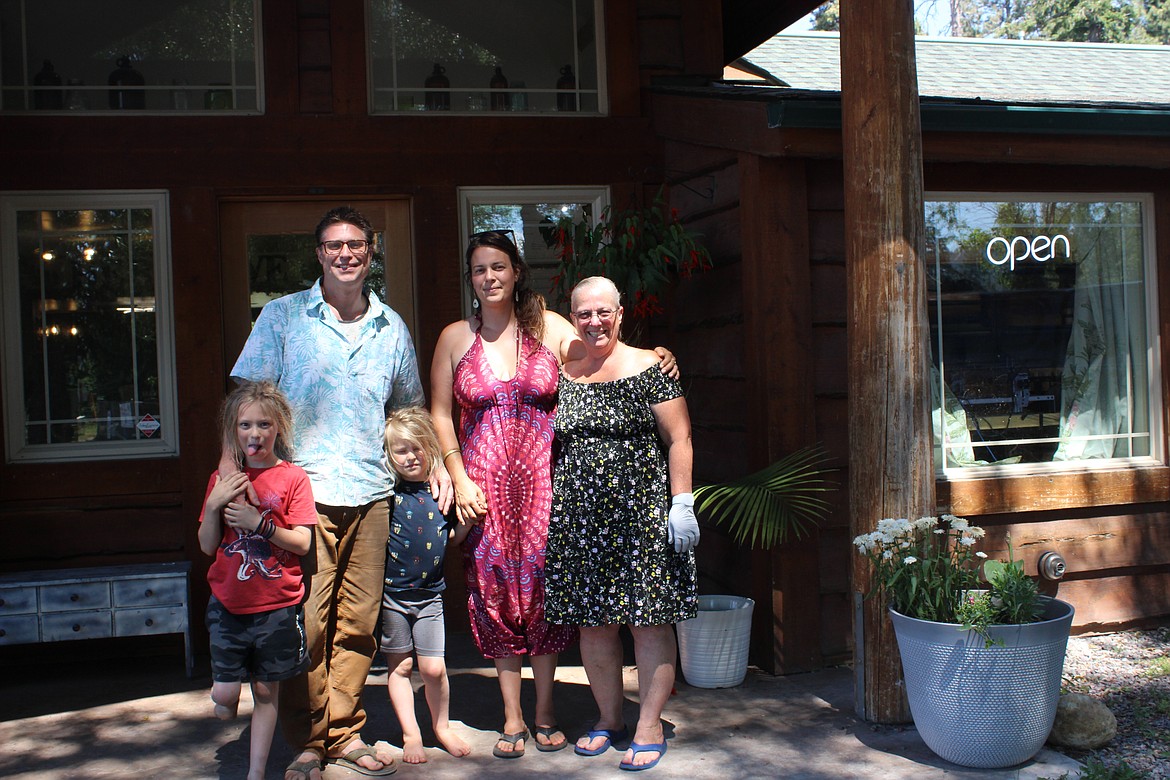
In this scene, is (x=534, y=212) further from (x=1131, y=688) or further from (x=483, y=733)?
(x=1131, y=688)

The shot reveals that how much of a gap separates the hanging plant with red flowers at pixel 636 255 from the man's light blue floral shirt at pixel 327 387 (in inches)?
55.3

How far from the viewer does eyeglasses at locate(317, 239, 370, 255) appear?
124 inches

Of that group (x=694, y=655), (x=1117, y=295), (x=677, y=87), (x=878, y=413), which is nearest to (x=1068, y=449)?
(x=1117, y=295)

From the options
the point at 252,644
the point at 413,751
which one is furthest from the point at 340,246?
the point at 413,751

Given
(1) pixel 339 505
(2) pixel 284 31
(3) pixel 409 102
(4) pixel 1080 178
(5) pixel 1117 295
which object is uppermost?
(2) pixel 284 31

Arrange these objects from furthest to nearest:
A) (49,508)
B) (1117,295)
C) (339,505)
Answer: (1117,295)
(49,508)
(339,505)

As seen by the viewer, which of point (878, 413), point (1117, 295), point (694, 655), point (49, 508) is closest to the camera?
point (878, 413)

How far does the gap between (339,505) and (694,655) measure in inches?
64.2

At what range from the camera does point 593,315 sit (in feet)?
10.7

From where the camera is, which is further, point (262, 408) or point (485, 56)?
point (485, 56)

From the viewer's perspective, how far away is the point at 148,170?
470 centimetres

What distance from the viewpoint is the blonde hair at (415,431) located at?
327cm

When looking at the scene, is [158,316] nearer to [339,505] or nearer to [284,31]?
[284,31]

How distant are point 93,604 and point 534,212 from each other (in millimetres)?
2651
